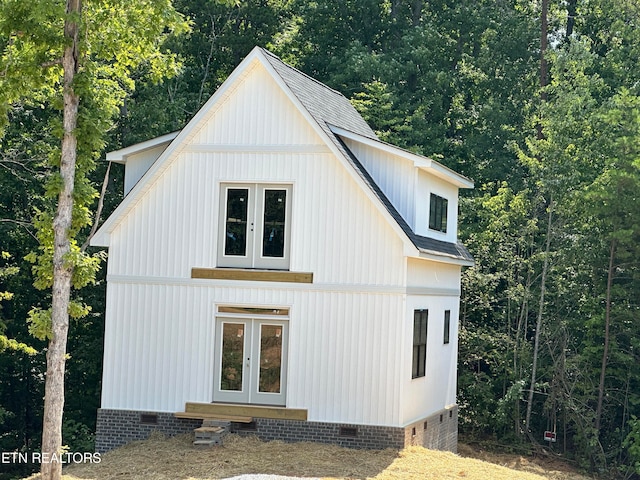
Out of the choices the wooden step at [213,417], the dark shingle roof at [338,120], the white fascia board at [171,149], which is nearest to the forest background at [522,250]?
the white fascia board at [171,149]

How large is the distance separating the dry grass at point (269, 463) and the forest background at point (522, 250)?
545 cm

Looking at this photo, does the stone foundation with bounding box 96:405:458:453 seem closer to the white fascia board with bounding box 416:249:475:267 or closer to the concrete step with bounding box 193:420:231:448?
the concrete step with bounding box 193:420:231:448

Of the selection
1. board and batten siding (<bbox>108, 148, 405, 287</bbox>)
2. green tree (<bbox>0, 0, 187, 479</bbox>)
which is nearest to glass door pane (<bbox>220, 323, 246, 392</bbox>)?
board and batten siding (<bbox>108, 148, 405, 287</bbox>)

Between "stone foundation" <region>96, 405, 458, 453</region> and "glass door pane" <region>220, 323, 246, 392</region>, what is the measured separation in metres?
0.87

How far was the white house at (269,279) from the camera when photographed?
20094 millimetres

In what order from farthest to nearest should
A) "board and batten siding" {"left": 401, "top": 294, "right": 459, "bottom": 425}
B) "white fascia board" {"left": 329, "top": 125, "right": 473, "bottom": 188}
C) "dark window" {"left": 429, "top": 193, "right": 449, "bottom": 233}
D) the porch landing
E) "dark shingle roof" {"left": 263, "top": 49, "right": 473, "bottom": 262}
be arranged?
1. "dark window" {"left": 429, "top": 193, "right": 449, "bottom": 233}
2. "white fascia board" {"left": 329, "top": 125, "right": 473, "bottom": 188}
3. "board and batten siding" {"left": 401, "top": 294, "right": 459, "bottom": 425}
4. "dark shingle roof" {"left": 263, "top": 49, "right": 473, "bottom": 262}
5. the porch landing

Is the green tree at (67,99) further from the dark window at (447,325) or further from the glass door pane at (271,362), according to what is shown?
the dark window at (447,325)

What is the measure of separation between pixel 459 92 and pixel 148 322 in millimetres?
21446

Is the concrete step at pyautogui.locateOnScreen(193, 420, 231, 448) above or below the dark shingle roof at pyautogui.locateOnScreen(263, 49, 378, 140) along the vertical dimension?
below

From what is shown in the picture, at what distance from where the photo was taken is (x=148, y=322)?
2103cm

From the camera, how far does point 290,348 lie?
20.4 metres

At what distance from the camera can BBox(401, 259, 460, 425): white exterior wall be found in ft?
67.3

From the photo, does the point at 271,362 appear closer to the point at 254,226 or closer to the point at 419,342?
the point at 254,226

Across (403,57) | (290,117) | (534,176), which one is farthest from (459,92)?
(290,117)
